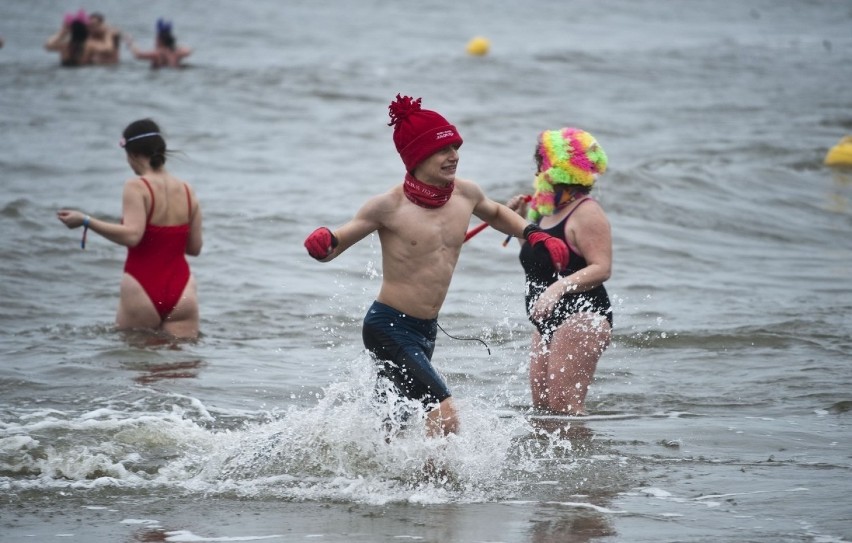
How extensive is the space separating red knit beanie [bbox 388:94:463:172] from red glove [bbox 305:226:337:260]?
62 centimetres

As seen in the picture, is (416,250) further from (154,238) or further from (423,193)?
(154,238)

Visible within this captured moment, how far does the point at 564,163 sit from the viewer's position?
6.81 metres

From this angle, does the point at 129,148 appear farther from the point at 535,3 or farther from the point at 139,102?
the point at 535,3

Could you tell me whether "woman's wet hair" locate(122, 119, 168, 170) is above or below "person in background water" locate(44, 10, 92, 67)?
below

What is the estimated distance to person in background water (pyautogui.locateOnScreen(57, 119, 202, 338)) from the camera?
8.46 metres

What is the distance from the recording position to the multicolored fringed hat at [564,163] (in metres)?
6.83

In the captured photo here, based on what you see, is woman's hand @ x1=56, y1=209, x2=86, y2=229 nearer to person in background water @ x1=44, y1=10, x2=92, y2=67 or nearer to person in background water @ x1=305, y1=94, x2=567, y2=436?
person in background water @ x1=305, y1=94, x2=567, y2=436

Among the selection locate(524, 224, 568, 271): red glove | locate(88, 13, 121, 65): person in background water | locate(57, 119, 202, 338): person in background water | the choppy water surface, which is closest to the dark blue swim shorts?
the choppy water surface

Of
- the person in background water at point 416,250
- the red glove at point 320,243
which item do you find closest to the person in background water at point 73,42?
the person in background water at point 416,250

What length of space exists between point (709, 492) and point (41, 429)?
3732 millimetres

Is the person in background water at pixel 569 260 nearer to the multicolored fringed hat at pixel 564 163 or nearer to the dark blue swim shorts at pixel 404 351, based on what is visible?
the multicolored fringed hat at pixel 564 163

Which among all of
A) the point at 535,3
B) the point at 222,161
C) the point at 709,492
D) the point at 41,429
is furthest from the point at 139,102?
the point at 535,3

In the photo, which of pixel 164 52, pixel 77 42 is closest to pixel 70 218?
pixel 164 52

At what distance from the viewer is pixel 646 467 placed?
621cm
